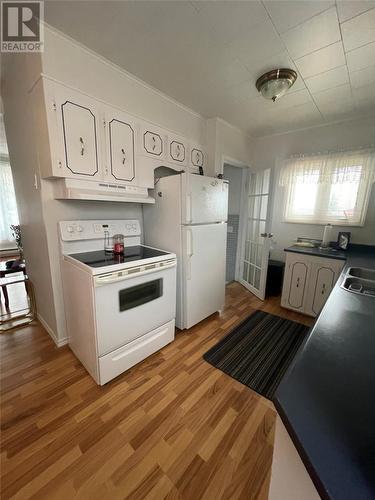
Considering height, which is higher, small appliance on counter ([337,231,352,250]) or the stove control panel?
the stove control panel

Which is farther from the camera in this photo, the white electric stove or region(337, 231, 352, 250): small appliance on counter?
region(337, 231, 352, 250): small appliance on counter

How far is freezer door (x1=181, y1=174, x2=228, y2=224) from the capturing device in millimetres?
1917

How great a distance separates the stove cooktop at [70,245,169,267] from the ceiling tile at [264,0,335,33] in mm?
1740

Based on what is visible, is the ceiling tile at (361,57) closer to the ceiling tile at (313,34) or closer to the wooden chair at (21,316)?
the ceiling tile at (313,34)

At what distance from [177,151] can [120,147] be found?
29.1 inches

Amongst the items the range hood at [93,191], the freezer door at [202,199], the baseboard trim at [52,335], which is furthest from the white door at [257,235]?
the baseboard trim at [52,335]

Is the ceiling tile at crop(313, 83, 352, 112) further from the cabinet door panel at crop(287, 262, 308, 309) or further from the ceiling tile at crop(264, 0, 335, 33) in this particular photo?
the cabinet door panel at crop(287, 262, 308, 309)

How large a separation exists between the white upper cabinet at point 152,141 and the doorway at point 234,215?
65.7 inches

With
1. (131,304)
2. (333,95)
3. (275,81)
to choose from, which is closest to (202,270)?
(131,304)

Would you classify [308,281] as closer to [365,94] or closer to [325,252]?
[325,252]

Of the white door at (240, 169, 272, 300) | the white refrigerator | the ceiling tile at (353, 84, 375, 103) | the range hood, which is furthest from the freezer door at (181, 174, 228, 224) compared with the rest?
the ceiling tile at (353, 84, 375, 103)

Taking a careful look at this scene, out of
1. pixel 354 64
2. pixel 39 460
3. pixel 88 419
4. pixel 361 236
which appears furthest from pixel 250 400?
pixel 354 64

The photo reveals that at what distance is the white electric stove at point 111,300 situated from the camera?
1.43 metres

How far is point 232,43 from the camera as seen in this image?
1.48m
